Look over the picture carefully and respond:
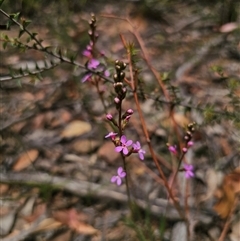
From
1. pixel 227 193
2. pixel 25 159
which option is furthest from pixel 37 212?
pixel 227 193

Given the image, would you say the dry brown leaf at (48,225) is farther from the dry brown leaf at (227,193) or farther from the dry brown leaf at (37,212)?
the dry brown leaf at (227,193)

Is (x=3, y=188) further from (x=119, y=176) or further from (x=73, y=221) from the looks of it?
(x=119, y=176)

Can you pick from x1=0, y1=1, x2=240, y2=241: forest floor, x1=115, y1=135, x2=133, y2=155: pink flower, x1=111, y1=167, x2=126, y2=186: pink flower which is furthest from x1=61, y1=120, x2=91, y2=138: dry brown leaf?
x1=115, y1=135, x2=133, y2=155: pink flower

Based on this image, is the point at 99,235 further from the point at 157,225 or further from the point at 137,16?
the point at 137,16

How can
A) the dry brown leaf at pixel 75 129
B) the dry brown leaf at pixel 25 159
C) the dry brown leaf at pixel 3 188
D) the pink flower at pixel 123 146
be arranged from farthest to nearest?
the dry brown leaf at pixel 75 129 < the dry brown leaf at pixel 25 159 < the dry brown leaf at pixel 3 188 < the pink flower at pixel 123 146

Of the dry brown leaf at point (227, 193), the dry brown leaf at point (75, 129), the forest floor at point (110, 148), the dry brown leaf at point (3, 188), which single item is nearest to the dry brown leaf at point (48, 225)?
the forest floor at point (110, 148)

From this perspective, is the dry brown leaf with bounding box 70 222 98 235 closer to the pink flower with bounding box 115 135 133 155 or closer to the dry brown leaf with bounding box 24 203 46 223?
the dry brown leaf with bounding box 24 203 46 223

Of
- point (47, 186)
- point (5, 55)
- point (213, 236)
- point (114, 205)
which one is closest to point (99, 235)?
point (114, 205)
